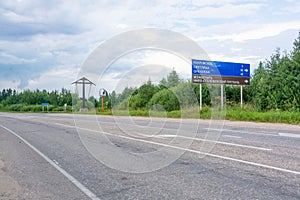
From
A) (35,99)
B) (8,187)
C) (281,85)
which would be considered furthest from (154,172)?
(35,99)

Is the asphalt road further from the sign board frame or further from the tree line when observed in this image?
the tree line

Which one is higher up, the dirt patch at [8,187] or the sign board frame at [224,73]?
the sign board frame at [224,73]

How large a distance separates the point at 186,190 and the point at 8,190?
9.40 feet

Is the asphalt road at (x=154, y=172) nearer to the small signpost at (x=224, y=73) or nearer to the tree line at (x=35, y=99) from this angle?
the small signpost at (x=224, y=73)

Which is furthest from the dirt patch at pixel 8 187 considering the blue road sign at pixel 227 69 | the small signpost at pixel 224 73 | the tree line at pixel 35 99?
the tree line at pixel 35 99

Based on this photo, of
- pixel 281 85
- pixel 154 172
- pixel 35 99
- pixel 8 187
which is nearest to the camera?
pixel 8 187

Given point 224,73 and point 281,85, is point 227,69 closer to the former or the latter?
point 224,73

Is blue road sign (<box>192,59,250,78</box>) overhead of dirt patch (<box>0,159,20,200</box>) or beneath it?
overhead

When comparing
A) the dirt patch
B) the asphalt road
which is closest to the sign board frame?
the asphalt road

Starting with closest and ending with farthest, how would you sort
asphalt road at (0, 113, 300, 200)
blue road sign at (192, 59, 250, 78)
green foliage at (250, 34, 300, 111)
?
asphalt road at (0, 113, 300, 200) < green foliage at (250, 34, 300, 111) < blue road sign at (192, 59, 250, 78)

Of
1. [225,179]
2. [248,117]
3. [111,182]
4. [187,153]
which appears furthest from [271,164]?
[248,117]

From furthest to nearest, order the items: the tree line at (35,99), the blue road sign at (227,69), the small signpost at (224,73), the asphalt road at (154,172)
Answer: the tree line at (35,99)
the blue road sign at (227,69)
the small signpost at (224,73)
the asphalt road at (154,172)

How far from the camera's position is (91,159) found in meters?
8.09

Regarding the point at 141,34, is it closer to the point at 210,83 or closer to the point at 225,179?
the point at 225,179
